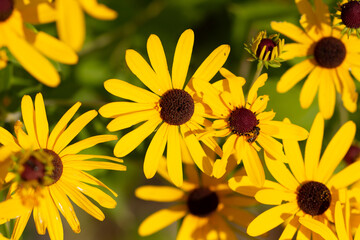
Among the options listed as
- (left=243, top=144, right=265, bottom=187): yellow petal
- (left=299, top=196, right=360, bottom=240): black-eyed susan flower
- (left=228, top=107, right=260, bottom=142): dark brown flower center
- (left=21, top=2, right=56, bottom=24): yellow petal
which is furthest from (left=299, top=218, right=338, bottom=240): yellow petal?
(left=21, top=2, right=56, bottom=24): yellow petal

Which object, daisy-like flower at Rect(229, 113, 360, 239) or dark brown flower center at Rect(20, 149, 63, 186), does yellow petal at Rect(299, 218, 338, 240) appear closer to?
daisy-like flower at Rect(229, 113, 360, 239)

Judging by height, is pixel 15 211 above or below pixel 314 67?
below

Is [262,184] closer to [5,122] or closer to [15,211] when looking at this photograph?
[15,211]

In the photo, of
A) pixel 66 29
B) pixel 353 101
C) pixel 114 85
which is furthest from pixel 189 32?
pixel 353 101

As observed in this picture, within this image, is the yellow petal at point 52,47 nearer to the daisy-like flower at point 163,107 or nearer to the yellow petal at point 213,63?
the daisy-like flower at point 163,107

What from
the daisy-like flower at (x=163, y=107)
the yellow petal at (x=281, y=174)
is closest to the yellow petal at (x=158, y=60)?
the daisy-like flower at (x=163, y=107)

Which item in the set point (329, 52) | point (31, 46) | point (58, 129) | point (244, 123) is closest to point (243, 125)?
point (244, 123)
